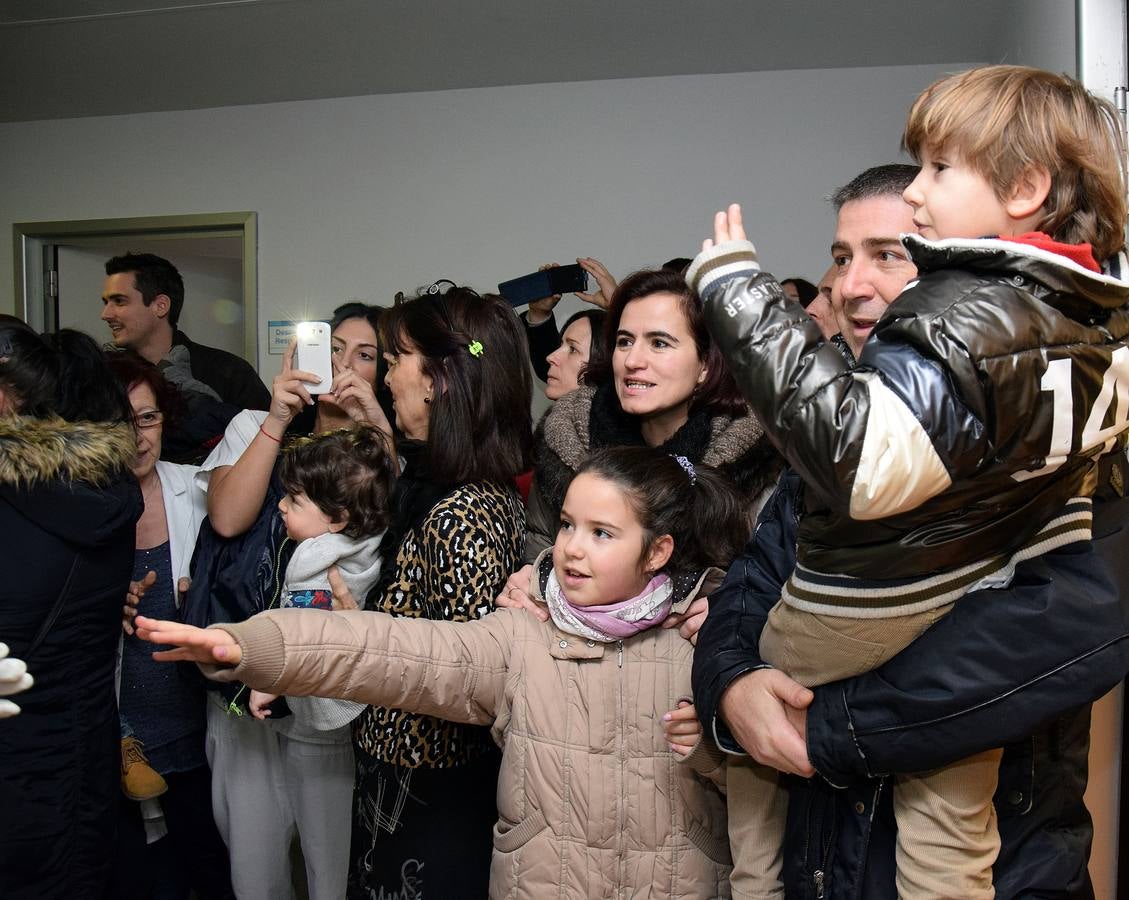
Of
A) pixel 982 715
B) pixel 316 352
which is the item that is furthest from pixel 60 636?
pixel 982 715

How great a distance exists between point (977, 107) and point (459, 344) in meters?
1.11

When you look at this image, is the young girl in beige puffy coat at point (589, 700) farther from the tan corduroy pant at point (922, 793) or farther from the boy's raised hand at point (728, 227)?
the boy's raised hand at point (728, 227)

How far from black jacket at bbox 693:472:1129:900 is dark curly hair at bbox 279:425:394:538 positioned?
97 centimetres

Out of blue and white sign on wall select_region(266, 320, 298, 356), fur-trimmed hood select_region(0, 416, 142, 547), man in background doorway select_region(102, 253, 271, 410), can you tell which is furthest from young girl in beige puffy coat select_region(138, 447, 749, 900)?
blue and white sign on wall select_region(266, 320, 298, 356)

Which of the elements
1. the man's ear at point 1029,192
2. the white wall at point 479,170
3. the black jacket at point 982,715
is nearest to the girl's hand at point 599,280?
the white wall at point 479,170

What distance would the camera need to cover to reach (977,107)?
3.27 feet

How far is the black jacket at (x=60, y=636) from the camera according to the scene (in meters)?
1.86

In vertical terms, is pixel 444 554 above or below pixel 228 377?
below

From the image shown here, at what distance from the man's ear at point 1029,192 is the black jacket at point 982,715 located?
1.19 ft

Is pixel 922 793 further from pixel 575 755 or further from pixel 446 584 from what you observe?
pixel 446 584

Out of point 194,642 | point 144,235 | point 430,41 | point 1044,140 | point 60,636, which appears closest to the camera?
point 1044,140

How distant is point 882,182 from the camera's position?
1.40 m

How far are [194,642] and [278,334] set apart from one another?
11.4 ft

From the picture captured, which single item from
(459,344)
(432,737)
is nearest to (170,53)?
(459,344)
